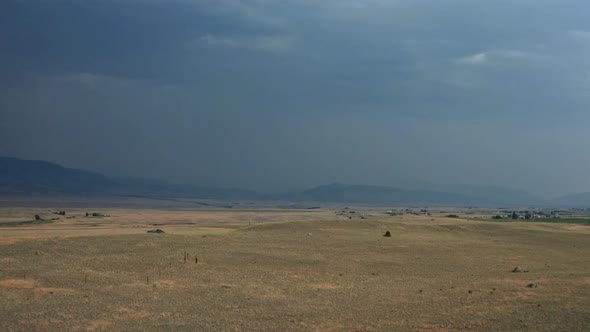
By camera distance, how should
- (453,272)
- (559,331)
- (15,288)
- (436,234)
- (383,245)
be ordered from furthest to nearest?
(436,234) → (383,245) → (453,272) → (15,288) → (559,331)

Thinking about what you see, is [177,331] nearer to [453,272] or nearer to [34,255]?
[34,255]

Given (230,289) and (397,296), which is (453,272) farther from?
(230,289)

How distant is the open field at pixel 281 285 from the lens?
2230cm

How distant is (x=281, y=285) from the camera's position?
31.3m

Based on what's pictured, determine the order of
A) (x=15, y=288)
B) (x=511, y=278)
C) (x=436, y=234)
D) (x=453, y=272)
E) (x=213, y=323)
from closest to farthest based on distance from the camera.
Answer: (x=213, y=323)
(x=15, y=288)
(x=511, y=278)
(x=453, y=272)
(x=436, y=234)

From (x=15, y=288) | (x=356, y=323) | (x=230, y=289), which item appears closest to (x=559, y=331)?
(x=356, y=323)

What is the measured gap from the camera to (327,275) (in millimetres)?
35656

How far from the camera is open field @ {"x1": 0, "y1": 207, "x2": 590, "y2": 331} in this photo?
22.3 metres

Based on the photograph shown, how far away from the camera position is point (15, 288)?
2798 cm

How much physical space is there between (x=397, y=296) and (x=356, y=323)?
22.9 ft

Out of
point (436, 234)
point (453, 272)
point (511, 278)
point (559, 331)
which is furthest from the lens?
point (436, 234)

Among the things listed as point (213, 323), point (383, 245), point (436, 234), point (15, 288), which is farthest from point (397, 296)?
point (436, 234)

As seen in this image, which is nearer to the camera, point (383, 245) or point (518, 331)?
point (518, 331)

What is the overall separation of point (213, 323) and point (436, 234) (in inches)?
2111
